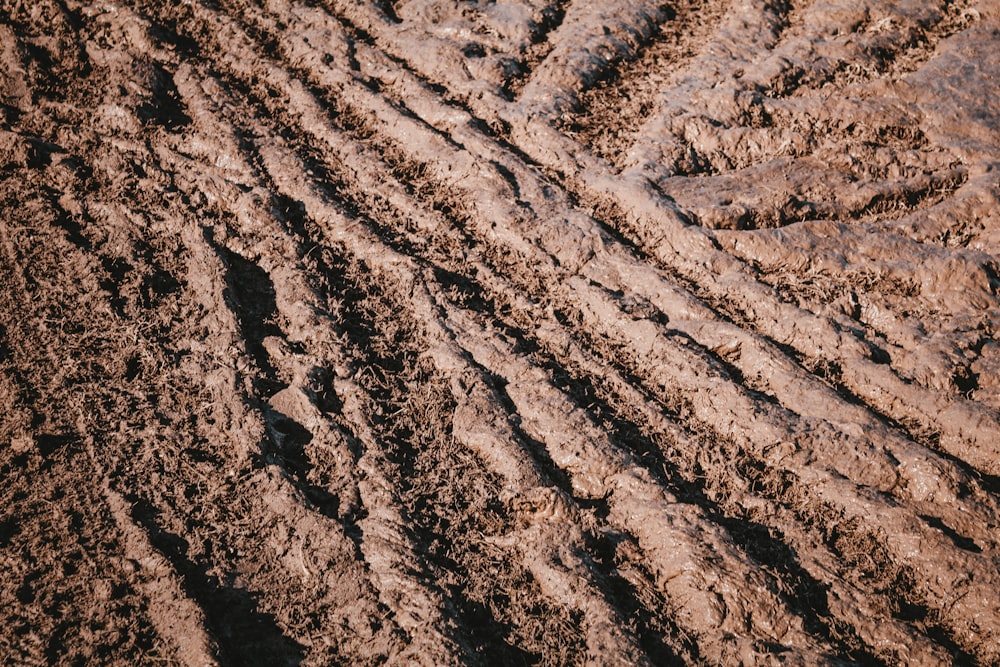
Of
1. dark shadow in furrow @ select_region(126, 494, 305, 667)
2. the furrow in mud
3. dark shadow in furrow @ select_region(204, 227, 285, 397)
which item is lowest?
dark shadow in furrow @ select_region(126, 494, 305, 667)

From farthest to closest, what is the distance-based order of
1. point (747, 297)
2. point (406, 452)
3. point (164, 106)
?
point (164, 106)
point (747, 297)
point (406, 452)

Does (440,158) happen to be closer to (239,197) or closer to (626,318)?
(239,197)

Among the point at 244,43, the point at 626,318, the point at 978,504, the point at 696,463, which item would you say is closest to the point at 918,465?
the point at 978,504

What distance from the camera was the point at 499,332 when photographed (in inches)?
142

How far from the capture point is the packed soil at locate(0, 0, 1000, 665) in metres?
2.68

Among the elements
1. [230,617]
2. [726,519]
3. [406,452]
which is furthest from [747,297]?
[230,617]

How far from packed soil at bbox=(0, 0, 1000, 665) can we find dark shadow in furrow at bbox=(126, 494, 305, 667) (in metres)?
0.01

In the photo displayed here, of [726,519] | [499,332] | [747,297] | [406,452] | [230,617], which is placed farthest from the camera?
[747,297]

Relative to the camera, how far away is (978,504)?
9.93 ft

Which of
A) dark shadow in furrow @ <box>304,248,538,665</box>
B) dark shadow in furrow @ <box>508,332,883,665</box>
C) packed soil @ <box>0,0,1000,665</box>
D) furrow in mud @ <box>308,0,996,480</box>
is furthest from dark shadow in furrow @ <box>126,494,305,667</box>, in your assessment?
furrow in mud @ <box>308,0,996,480</box>

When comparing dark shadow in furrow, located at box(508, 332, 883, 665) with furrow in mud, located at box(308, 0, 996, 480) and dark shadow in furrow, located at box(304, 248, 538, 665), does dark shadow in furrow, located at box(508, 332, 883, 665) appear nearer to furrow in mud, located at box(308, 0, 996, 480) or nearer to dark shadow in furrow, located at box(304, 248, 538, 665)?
dark shadow in furrow, located at box(304, 248, 538, 665)

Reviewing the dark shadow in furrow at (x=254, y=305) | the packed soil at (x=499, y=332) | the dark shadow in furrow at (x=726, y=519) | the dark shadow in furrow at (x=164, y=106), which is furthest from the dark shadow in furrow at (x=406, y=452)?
the dark shadow in furrow at (x=164, y=106)

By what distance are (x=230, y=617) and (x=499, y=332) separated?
5.97ft

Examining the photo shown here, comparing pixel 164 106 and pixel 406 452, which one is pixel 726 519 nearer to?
pixel 406 452
